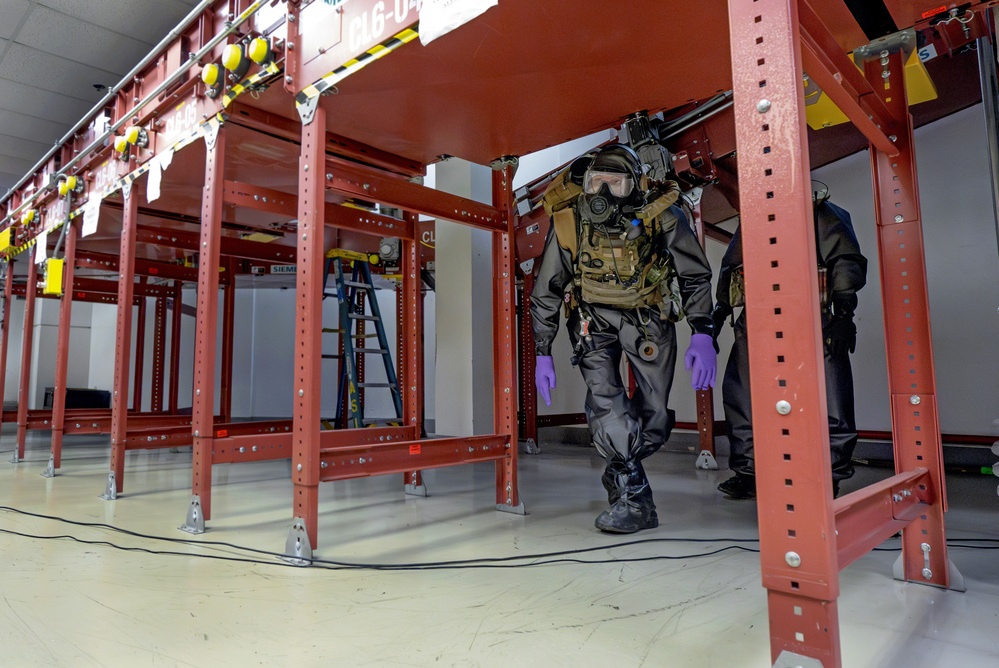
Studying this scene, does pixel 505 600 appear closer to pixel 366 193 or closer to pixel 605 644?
pixel 605 644

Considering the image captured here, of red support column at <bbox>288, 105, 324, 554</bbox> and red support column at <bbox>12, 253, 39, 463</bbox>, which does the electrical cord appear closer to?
red support column at <bbox>288, 105, 324, 554</bbox>

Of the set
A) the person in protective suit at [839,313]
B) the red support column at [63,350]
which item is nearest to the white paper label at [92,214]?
the red support column at [63,350]

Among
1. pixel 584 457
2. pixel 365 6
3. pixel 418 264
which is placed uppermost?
pixel 365 6

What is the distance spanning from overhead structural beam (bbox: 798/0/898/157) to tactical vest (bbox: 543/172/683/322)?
928 millimetres

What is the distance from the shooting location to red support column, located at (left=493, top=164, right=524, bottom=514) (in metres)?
3.12

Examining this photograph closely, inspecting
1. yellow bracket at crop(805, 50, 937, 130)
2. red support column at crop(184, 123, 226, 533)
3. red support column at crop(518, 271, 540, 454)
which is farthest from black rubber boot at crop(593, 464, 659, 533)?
red support column at crop(518, 271, 540, 454)

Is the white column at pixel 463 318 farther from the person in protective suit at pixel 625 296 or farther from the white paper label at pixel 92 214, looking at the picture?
the white paper label at pixel 92 214

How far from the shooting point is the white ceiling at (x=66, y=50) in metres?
4.35

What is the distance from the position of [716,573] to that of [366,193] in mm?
2089

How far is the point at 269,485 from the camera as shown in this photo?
421cm

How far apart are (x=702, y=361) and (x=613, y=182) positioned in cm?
93

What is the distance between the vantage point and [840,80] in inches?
60.9

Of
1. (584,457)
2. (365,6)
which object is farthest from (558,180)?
(584,457)

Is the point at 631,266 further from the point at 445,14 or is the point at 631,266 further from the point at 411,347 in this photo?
the point at 411,347
